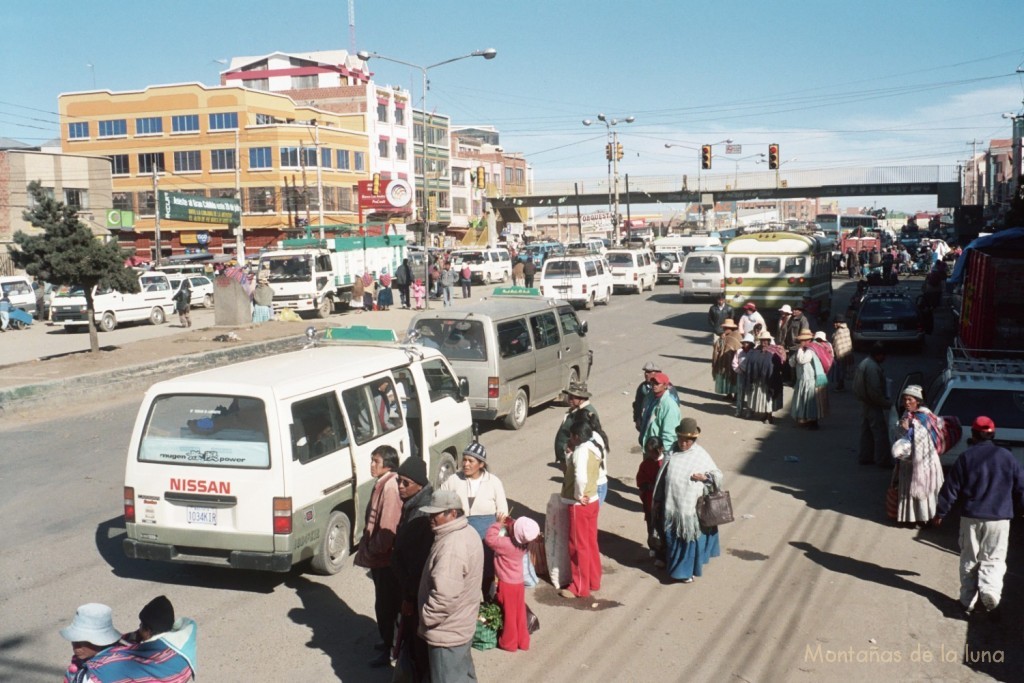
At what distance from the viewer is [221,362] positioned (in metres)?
22.0

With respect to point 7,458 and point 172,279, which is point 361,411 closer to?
point 7,458

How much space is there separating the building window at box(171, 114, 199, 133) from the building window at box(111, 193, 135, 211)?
5982 millimetres

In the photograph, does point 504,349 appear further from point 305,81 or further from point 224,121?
point 305,81

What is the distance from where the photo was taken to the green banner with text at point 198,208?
4028cm

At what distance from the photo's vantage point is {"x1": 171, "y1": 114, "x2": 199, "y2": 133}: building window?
66344mm

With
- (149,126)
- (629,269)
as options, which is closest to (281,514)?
(629,269)

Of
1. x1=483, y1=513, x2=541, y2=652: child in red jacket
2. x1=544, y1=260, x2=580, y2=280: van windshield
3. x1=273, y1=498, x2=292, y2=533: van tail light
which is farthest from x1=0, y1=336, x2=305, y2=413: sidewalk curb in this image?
x1=544, y1=260, x2=580, y2=280: van windshield

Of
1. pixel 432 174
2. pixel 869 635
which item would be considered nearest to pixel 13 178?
pixel 432 174

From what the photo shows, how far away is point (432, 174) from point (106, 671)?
3232 inches

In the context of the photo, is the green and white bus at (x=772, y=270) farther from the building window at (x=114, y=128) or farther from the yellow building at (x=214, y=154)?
the building window at (x=114, y=128)

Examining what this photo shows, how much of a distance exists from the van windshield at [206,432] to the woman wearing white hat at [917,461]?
610 cm

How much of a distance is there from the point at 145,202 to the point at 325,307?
1577 inches

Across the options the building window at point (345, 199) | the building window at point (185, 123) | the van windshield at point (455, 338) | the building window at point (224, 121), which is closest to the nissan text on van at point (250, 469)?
the van windshield at point (455, 338)

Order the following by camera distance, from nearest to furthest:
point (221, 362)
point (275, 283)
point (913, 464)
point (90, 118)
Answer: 1. point (913, 464)
2. point (221, 362)
3. point (275, 283)
4. point (90, 118)
